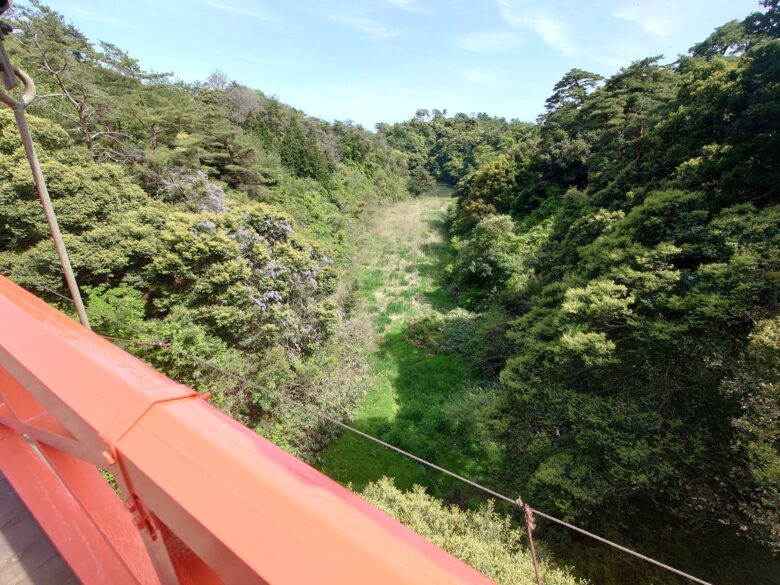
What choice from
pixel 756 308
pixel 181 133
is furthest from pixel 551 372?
pixel 181 133

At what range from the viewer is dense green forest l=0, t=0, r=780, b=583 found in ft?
16.9

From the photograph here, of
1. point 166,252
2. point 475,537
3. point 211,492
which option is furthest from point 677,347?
point 166,252

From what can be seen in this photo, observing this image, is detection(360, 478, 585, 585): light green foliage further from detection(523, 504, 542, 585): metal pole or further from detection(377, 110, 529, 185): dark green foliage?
detection(377, 110, 529, 185): dark green foliage

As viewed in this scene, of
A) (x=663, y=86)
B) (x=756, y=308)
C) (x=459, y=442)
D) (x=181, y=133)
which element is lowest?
(x=459, y=442)

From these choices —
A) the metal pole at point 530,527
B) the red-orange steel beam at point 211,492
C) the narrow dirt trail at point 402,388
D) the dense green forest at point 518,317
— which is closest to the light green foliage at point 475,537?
the dense green forest at point 518,317

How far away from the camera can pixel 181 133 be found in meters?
14.9

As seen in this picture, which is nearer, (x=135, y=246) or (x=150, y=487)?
(x=150, y=487)

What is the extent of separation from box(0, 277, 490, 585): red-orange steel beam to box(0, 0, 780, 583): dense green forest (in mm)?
2938

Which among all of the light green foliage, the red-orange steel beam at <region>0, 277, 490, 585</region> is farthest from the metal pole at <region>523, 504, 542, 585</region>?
the light green foliage

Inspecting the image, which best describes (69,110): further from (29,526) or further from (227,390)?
(29,526)

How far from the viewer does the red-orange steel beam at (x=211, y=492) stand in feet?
1.75

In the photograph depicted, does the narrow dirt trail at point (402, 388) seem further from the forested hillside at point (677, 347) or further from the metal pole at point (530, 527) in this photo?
the metal pole at point (530, 527)

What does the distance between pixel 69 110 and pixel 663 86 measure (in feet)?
87.0

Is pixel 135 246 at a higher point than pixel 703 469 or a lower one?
higher
